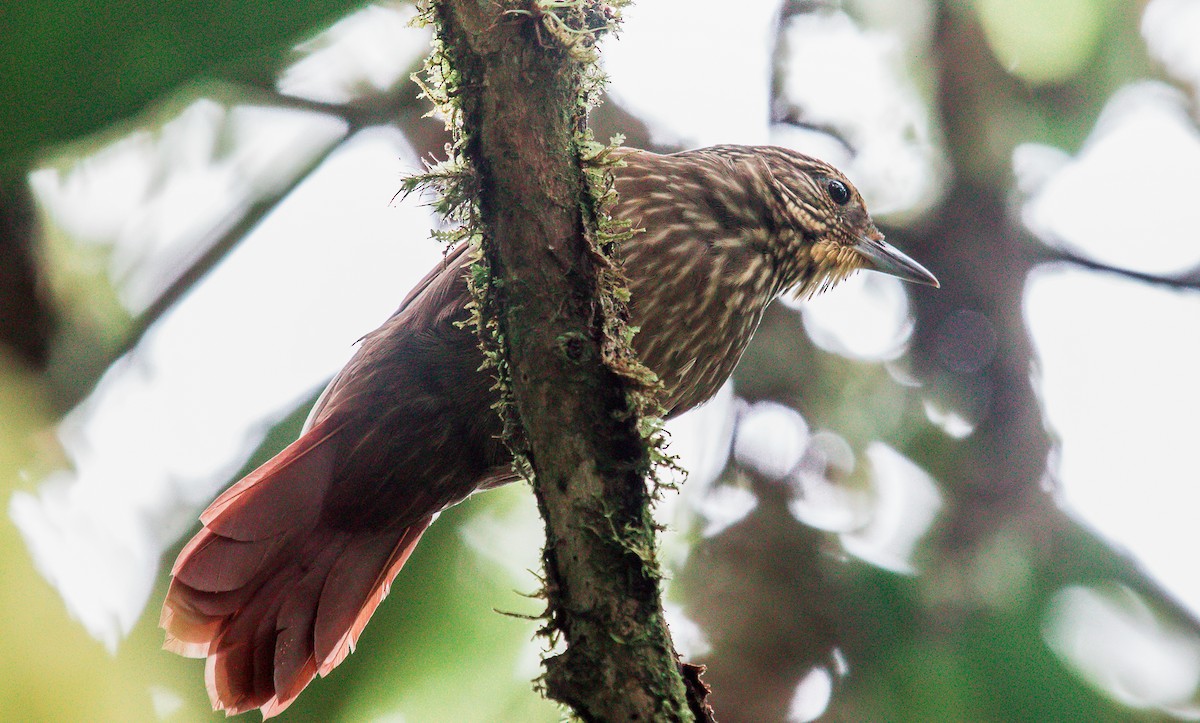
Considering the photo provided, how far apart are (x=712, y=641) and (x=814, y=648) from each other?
0.31 metres

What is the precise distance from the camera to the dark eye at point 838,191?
3.01 m

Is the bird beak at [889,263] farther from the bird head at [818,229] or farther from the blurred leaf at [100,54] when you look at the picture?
the blurred leaf at [100,54]

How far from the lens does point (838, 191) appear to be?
9.95ft

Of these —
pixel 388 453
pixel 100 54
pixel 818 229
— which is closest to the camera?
pixel 100 54

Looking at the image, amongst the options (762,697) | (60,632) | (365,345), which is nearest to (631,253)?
(365,345)

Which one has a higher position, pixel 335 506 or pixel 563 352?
pixel 563 352

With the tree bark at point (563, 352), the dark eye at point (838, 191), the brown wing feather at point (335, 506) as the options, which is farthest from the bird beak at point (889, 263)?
the tree bark at point (563, 352)

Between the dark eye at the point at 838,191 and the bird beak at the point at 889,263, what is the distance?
0.39ft

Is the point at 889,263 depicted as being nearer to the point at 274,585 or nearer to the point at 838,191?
the point at 838,191

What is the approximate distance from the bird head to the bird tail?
1240 mm

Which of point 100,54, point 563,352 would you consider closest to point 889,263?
point 563,352

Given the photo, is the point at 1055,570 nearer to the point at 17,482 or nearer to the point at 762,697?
the point at 762,697

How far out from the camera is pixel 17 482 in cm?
178

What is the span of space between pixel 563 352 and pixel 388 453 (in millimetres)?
987
